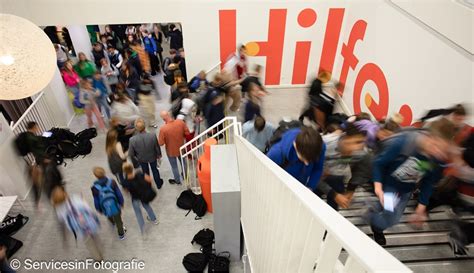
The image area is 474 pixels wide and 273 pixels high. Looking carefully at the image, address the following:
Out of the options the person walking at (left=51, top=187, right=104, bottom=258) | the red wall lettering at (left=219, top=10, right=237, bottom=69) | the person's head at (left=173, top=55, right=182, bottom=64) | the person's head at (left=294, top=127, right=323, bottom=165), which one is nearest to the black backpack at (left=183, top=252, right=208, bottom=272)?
the person walking at (left=51, top=187, right=104, bottom=258)

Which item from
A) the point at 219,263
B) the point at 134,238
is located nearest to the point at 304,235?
the point at 219,263

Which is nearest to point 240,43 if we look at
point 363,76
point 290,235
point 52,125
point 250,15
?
point 250,15

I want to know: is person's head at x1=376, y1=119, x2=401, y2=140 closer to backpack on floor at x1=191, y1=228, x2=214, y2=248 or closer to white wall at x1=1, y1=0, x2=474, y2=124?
white wall at x1=1, y1=0, x2=474, y2=124

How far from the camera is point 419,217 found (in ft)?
11.5

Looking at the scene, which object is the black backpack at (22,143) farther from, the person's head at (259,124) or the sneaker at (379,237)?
the sneaker at (379,237)

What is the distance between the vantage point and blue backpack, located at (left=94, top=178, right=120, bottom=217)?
14.3ft

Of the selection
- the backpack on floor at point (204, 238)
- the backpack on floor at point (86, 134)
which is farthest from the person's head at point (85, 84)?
the backpack on floor at point (204, 238)

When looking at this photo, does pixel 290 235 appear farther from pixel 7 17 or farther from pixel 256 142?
pixel 256 142

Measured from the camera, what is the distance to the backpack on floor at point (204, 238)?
5027mm

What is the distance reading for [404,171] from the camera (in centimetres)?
288

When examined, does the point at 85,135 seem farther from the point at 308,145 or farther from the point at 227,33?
the point at 308,145

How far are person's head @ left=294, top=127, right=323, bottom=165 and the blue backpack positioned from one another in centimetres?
299

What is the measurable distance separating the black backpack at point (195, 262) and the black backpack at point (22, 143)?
11.9 feet

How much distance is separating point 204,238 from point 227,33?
5346 millimetres
